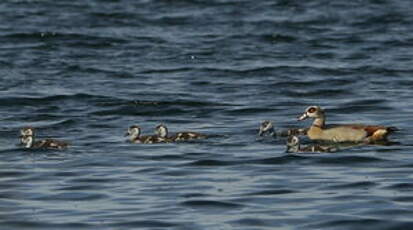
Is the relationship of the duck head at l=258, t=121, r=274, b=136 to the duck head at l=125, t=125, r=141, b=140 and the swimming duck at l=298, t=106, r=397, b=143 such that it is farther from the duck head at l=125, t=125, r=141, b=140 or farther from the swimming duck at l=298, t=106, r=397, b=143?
the duck head at l=125, t=125, r=141, b=140

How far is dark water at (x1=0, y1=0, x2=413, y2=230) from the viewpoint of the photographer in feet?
47.2

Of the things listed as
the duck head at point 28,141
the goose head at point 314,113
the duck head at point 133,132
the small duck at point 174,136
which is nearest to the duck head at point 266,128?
the small duck at point 174,136

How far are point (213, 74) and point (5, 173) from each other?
33.3 ft

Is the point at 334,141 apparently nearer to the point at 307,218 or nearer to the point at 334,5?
the point at 307,218

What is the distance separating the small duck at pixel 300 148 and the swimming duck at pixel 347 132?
449 mm

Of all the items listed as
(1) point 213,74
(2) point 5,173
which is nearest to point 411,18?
(1) point 213,74

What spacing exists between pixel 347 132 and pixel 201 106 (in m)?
4.33

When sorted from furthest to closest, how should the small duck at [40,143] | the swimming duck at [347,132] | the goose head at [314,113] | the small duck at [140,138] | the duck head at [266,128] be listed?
the goose head at [314,113] → the duck head at [266,128] → the swimming duck at [347,132] → the small duck at [140,138] → the small duck at [40,143]

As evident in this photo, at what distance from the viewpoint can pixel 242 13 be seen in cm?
3641

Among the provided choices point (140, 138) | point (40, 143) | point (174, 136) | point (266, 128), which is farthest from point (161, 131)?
point (40, 143)

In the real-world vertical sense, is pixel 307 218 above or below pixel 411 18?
below

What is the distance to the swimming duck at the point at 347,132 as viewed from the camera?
1891cm

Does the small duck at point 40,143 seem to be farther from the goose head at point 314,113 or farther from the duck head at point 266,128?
the goose head at point 314,113

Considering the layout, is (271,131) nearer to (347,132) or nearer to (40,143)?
(347,132)
